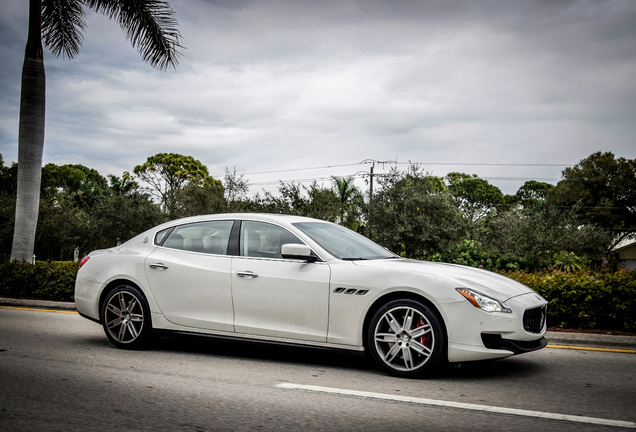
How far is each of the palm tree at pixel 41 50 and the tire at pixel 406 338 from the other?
1183 cm

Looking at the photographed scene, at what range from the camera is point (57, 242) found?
144ft

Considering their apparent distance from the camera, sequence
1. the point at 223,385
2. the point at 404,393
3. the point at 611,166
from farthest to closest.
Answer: the point at 611,166 < the point at 223,385 < the point at 404,393

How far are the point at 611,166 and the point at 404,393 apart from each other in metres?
53.1

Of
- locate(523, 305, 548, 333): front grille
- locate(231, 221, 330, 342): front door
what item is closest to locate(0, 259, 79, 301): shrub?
locate(231, 221, 330, 342): front door

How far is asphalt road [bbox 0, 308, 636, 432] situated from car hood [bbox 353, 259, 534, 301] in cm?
81

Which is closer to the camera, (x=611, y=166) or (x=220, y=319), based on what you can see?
(x=220, y=319)

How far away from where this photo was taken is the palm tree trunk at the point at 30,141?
565 inches

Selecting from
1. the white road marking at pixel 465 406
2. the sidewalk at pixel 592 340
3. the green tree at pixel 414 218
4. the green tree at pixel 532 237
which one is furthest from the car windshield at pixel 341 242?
the green tree at pixel 532 237

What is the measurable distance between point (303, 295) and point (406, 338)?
1.11 metres

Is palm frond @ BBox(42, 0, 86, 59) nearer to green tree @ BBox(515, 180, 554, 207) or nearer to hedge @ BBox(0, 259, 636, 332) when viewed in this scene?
hedge @ BBox(0, 259, 636, 332)

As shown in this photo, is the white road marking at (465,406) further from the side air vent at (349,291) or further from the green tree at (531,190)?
the green tree at (531,190)

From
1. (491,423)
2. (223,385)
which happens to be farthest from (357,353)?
(491,423)

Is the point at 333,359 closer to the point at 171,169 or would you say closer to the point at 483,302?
the point at 483,302

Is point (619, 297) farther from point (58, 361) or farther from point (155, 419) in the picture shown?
point (58, 361)
